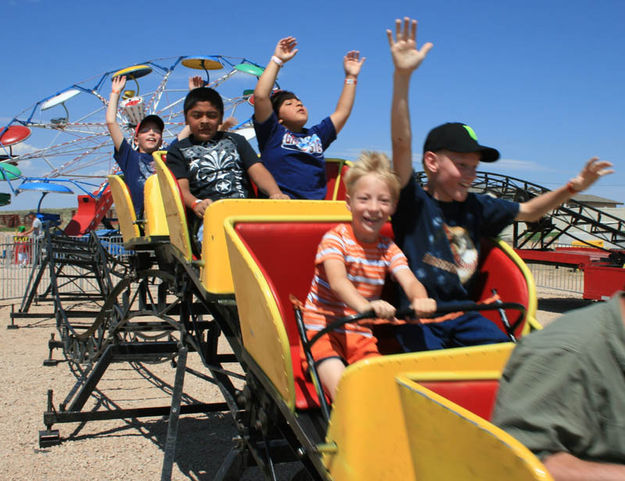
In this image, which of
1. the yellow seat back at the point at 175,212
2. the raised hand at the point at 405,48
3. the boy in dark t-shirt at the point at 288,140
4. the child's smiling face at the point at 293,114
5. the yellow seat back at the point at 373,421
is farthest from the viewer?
the child's smiling face at the point at 293,114

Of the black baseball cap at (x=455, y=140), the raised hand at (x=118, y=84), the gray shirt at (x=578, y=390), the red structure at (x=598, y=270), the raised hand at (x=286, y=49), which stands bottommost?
the red structure at (x=598, y=270)

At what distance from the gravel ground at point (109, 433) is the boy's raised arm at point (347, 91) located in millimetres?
2707

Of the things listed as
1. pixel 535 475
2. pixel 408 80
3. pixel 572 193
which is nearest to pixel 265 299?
pixel 408 80

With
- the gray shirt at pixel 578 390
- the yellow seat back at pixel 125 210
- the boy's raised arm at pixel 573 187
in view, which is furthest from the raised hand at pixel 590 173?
the yellow seat back at pixel 125 210

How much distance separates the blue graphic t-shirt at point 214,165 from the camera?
3775mm

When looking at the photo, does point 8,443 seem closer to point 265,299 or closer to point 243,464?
point 243,464

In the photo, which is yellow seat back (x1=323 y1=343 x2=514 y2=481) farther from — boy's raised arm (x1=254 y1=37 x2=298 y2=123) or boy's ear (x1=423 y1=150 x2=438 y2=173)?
boy's raised arm (x1=254 y1=37 x2=298 y2=123)

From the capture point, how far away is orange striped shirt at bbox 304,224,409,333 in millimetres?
2349

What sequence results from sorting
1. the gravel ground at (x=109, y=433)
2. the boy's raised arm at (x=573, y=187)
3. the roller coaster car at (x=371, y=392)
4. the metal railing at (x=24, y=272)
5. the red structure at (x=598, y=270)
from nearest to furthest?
the roller coaster car at (x=371, y=392)
the boy's raised arm at (x=573, y=187)
the gravel ground at (x=109, y=433)
the red structure at (x=598, y=270)
the metal railing at (x=24, y=272)

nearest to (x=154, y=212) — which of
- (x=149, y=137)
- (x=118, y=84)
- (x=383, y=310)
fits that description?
(x=149, y=137)

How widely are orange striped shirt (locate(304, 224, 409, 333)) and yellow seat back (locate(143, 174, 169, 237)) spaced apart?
6.91 feet

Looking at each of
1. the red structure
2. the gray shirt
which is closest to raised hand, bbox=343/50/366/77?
the gray shirt

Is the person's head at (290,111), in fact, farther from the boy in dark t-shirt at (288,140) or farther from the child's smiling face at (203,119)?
the child's smiling face at (203,119)

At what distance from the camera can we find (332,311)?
2.37 metres
